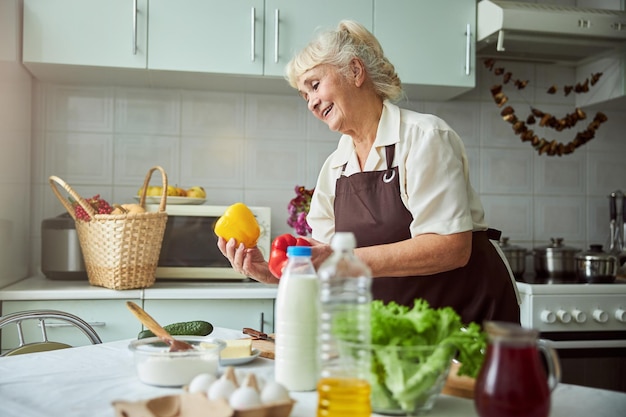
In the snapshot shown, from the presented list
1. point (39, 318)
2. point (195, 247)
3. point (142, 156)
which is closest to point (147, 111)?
point (142, 156)

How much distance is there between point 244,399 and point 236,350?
38cm

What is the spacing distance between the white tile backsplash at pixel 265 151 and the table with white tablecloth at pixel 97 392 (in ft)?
5.39

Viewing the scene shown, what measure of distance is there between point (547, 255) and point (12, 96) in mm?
2149

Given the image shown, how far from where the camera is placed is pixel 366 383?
0.84 metres

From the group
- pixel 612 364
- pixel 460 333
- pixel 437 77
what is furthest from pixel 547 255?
pixel 460 333

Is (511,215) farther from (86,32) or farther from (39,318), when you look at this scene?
(39,318)

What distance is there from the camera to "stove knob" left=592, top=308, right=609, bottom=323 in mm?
2441

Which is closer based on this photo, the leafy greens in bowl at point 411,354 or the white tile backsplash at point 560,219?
the leafy greens in bowl at point 411,354

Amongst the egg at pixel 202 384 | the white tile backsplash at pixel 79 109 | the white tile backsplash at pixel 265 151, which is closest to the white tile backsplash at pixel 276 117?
the white tile backsplash at pixel 265 151

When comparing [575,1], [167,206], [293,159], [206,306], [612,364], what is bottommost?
[612,364]

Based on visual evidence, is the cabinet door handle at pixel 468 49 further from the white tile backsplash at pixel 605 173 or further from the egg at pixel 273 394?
the egg at pixel 273 394

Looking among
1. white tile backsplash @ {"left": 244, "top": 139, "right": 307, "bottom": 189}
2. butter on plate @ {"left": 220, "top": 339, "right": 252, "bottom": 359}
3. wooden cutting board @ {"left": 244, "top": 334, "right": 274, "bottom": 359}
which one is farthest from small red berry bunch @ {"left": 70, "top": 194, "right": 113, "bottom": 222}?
butter on plate @ {"left": 220, "top": 339, "right": 252, "bottom": 359}

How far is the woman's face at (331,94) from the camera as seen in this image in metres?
1.69

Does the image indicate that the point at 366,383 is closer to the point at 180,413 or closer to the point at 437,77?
the point at 180,413
